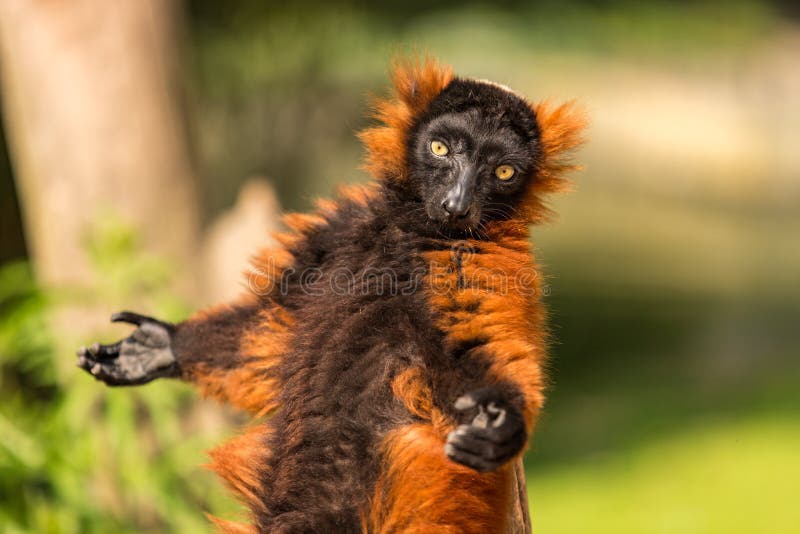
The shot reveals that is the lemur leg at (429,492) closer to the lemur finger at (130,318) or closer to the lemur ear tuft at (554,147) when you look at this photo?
the lemur ear tuft at (554,147)

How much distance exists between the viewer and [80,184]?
5832mm

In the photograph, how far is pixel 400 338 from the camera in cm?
305

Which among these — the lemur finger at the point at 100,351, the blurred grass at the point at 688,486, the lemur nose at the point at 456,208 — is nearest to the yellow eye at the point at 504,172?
the lemur nose at the point at 456,208

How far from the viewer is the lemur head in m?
3.30

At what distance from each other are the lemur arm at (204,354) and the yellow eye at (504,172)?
938 millimetres

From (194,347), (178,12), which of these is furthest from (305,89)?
(194,347)

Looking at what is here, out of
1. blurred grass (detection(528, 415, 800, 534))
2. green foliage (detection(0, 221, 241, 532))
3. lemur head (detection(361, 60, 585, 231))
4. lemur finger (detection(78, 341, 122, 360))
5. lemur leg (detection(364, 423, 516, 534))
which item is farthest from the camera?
blurred grass (detection(528, 415, 800, 534))

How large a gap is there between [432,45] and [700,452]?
507 cm

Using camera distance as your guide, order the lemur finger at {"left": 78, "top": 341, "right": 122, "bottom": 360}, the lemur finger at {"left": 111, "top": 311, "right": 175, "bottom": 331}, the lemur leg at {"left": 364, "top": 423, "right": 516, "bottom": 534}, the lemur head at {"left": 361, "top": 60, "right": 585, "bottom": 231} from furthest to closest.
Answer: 1. the lemur finger at {"left": 111, "top": 311, "right": 175, "bottom": 331}
2. the lemur finger at {"left": 78, "top": 341, "right": 122, "bottom": 360}
3. the lemur head at {"left": 361, "top": 60, "right": 585, "bottom": 231}
4. the lemur leg at {"left": 364, "top": 423, "right": 516, "bottom": 534}

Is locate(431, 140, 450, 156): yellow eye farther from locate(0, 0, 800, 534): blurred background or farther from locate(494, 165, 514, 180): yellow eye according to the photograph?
locate(0, 0, 800, 534): blurred background

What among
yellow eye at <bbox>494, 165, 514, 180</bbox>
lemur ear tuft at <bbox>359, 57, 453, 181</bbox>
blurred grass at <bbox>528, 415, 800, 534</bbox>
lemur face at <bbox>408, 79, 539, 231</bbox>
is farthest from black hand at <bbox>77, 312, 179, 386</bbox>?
blurred grass at <bbox>528, 415, 800, 534</bbox>

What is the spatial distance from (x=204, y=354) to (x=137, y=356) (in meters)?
0.25

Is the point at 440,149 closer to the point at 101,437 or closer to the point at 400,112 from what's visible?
the point at 400,112

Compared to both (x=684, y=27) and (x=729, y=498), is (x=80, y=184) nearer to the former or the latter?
(x=729, y=498)
